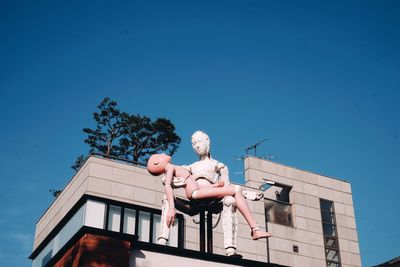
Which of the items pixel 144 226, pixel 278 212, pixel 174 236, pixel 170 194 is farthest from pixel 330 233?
pixel 170 194

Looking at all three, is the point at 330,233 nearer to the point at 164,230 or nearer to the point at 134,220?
the point at 134,220

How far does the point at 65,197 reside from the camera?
3083 centimetres

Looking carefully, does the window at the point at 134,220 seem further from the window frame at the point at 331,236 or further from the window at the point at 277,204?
the window frame at the point at 331,236

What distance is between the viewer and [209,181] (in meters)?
16.8

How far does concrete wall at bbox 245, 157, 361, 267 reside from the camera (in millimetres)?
35138

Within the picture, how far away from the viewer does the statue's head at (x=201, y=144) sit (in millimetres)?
17609

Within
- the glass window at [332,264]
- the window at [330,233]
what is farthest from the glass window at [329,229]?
the glass window at [332,264]

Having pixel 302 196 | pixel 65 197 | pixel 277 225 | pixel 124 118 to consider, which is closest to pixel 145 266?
pixel 65 197

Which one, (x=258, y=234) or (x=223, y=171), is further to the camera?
(x=223, y=171)

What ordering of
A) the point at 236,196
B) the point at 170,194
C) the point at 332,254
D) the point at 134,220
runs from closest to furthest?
the point at 170,194 → the point at 236,196 → the point at 134,220 → the point at 332,254

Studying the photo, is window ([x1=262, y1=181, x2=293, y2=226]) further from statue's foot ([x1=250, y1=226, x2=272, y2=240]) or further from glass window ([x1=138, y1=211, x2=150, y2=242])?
statue's foot ([x1=250, y1=226, x2=272, y2=240])

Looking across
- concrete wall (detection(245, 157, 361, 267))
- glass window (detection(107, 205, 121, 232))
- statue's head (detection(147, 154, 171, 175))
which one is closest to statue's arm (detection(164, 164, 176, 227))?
statue's head (detection(147, 154, 171, 175))

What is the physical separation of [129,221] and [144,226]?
0.73 m

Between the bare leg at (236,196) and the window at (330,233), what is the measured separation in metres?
21.6
